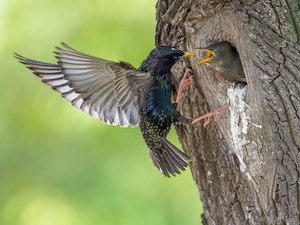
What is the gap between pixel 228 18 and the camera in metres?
4.92

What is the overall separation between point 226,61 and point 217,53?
0.13 meters

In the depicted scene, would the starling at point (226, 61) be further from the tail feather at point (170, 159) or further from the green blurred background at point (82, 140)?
the green blurred background at point (82, 140)

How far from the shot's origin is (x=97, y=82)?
524 centimetres

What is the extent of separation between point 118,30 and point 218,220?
6.80ft

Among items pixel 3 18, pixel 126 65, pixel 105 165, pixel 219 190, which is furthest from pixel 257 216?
pixel 3 18

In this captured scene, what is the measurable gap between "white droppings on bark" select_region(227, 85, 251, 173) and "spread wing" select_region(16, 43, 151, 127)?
605 mm

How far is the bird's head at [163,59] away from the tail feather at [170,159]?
54 centimetres

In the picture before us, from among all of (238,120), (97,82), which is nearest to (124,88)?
(97,82)

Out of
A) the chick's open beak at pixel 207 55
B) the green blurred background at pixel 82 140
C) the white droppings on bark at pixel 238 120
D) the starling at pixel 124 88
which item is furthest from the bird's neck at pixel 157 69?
the green blurred background at pixel 82 140

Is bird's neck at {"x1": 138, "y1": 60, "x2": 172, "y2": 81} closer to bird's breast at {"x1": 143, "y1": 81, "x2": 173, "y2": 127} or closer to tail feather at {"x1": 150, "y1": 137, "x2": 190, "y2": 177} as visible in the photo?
bird's breast at {"x1": 143, "y1": 81, "x2": 173, "y2": 127}

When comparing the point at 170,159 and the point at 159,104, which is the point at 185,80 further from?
the point at 170,159

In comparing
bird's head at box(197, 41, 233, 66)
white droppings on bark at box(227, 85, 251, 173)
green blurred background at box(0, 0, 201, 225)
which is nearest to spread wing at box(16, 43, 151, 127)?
bird's head at box(197, 41, 233, 66)

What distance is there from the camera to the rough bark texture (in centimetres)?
468

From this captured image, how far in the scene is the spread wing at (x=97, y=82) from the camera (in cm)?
513
